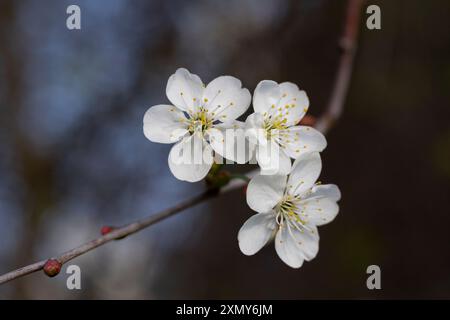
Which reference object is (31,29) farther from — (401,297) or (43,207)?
(401,297)

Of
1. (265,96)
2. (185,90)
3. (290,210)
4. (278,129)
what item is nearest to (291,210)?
(290,210)

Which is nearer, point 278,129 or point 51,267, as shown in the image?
point 51,267

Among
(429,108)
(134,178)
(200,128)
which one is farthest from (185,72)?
(429,108)

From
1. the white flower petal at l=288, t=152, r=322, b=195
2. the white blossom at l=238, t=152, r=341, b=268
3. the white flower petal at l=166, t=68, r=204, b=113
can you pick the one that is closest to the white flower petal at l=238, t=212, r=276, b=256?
the white blossom at l=238, t=152, r=341, b=268

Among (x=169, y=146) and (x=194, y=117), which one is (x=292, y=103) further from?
(x=169, y=146)

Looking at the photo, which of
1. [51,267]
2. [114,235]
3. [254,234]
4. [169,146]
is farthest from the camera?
[169,146]
